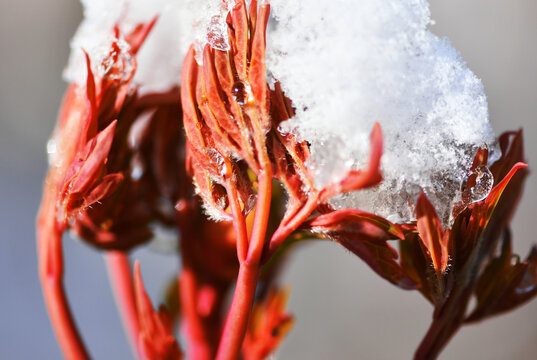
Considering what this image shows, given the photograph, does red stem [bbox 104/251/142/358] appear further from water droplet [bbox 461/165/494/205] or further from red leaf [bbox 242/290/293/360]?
water droplet [bbox 461/165/494/205]

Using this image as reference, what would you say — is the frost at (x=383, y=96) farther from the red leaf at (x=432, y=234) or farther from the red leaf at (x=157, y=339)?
the red leaf at (x=157, y=339)

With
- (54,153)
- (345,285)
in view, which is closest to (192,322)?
(54,153)

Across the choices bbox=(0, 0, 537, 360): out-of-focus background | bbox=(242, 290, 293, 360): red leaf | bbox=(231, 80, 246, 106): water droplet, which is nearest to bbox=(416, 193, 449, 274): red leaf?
bbox=(231, 80, 246, 106): water droplet

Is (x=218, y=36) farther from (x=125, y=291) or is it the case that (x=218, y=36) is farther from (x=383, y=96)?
(x=125, y=291)

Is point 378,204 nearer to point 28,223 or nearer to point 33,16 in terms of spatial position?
point 28,223

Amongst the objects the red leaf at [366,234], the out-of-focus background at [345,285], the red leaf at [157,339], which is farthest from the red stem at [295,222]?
the out-of-focus background at [345,285]

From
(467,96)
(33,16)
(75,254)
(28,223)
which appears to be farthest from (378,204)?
(33,16)
